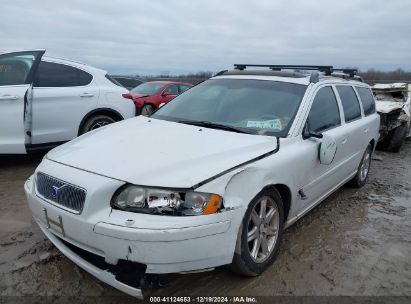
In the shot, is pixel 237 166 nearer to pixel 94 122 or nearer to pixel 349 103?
pixel 349 103

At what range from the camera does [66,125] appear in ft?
19.9

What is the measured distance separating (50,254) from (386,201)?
4.35 m

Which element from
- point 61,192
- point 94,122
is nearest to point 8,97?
point 94,122

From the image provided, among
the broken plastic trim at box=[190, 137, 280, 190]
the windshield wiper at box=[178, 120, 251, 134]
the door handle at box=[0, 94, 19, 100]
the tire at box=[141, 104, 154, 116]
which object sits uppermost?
the windshield wiper at box=[178, 120, 251, 134]

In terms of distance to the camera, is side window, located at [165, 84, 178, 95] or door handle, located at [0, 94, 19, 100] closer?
door handle, located at [0, 94, 19, 100]

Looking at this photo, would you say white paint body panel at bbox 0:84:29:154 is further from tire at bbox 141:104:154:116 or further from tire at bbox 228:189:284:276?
tire at bbox 141:104:154:116

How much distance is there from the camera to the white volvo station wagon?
2498 millimetres

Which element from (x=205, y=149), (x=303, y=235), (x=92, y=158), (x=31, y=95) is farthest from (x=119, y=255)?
(x=31, y=95)

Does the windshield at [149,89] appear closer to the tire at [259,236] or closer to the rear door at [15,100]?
the rear door at [15,100]

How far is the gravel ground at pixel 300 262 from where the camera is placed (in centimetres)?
294

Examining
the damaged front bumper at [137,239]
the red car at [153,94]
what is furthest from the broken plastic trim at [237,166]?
the red car at [153,94]

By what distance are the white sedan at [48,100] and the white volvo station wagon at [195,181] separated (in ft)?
7.68

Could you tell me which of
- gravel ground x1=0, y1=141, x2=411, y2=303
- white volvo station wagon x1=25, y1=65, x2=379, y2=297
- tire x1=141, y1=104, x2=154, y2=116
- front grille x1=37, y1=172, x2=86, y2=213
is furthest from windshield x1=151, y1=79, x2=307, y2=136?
tire x1=141, y1=104, x2=154, y2=116

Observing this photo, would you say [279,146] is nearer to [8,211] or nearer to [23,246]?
[23,246]
